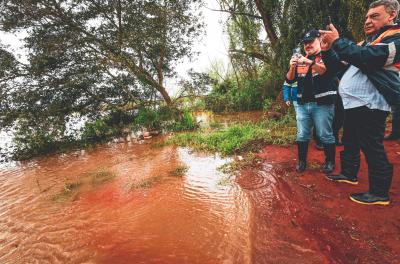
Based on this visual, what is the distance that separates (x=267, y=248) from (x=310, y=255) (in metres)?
0.34

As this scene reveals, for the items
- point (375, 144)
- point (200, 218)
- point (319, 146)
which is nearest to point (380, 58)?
point (375, 144)

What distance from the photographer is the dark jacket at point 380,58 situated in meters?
2.00

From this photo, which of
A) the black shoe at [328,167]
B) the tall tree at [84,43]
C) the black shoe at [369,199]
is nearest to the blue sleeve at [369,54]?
the black shoe at [369,199]

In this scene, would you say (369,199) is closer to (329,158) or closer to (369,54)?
(329,158)

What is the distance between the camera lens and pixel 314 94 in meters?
3.03

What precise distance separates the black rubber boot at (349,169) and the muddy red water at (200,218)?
12 cm

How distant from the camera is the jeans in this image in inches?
120

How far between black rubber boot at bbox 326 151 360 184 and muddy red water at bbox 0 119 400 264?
0.40ft

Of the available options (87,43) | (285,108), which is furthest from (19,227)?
(285,108)

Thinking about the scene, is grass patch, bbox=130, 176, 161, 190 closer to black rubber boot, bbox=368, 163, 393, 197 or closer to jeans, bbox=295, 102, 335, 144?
jeans, bbox=295, 102, 335, 144

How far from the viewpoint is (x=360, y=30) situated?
5.24 metres

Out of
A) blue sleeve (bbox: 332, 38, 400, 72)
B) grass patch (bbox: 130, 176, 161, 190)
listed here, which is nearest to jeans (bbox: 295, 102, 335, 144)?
blue sleeve (bbox: 332, 38, 400, 72)

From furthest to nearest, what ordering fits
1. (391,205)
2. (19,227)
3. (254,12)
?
(254,12)
(19,227)
(391,205)

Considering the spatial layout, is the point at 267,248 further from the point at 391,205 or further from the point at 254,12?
the point at 254,12
